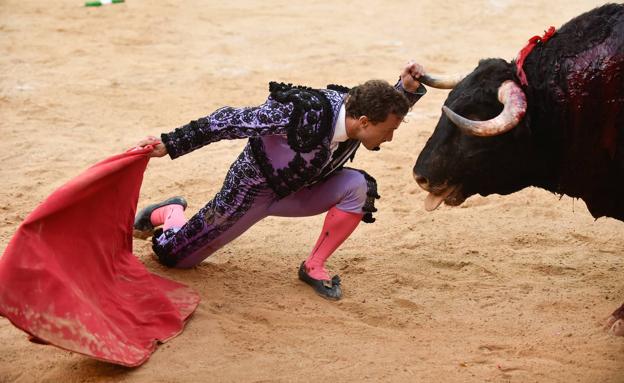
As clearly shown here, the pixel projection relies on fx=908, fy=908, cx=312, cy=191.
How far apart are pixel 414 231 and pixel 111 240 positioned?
1.93 meters

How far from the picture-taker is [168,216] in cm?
468

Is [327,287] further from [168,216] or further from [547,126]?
[547,126]

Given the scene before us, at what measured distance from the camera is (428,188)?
4.11m

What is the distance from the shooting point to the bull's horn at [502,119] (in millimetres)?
3721

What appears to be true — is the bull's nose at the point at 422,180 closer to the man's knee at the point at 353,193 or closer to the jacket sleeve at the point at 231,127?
the man's knee at the point at 353,193

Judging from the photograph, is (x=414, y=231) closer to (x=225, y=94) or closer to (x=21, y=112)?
(x=225, y=94)

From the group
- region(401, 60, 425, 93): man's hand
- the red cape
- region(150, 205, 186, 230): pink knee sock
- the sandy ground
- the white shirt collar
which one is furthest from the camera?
region(150, 205, 186, 230): pink knee sock

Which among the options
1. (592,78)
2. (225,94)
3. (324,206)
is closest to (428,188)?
(324,206)

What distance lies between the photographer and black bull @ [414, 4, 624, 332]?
374cm

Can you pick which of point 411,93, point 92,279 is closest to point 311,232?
point 411,93

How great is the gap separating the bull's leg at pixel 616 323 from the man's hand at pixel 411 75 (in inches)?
55.3

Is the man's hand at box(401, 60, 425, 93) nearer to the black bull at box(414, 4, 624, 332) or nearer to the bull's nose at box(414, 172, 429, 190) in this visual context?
the black bull at box(414, 4, 624, 332)

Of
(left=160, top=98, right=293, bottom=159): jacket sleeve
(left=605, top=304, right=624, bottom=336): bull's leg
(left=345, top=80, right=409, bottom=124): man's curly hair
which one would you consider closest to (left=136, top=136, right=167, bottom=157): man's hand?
(left=160, top=98, right=293, bottom=159): jacket sleeve

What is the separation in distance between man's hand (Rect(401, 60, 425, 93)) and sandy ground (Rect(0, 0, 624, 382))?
3.24 feet
